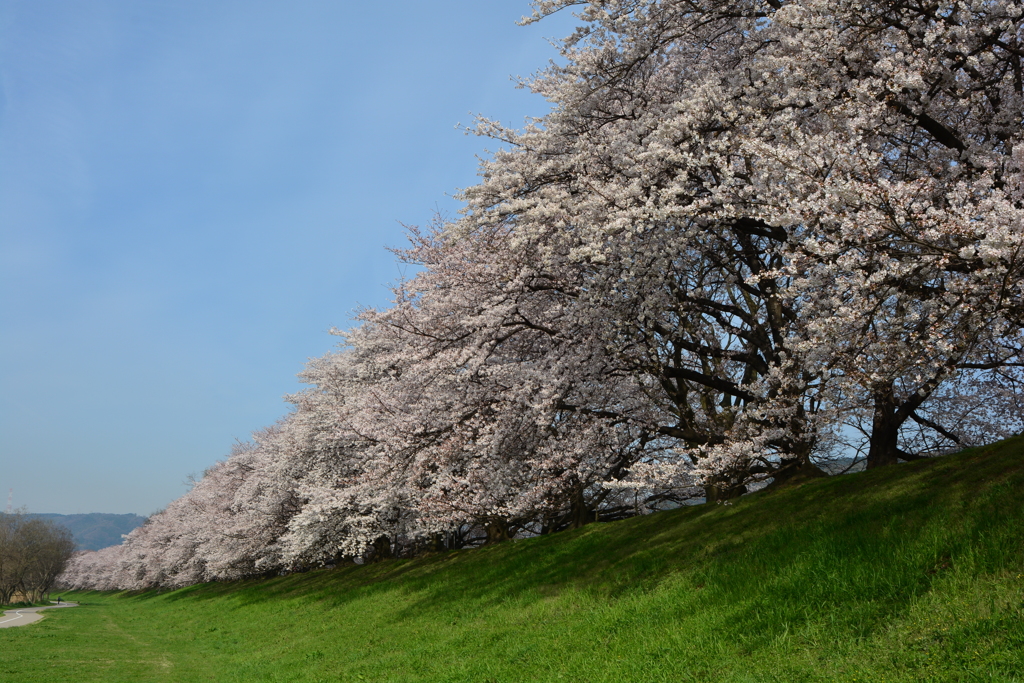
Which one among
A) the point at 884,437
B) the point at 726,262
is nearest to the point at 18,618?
the point at 726,262

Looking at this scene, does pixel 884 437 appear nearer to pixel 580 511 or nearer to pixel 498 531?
pixel 580 511

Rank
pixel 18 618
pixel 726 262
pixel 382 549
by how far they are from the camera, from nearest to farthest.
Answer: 1. pixel 726 262
2. pixel 382 549
3. pixel 18 618

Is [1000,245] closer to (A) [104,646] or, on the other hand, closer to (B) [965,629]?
(B) [965,629]

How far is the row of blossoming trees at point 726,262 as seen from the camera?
9.48m

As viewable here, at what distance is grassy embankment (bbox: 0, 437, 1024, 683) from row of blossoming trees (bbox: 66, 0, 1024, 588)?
60.5 inches

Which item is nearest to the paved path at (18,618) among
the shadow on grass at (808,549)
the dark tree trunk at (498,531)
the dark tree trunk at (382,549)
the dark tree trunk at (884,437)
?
the dark tree trunk at (382,549)

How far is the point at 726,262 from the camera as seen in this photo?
16.0 metres

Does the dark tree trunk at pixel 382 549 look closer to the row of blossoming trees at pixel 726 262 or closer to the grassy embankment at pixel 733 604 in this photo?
the row of blossoming trees at pixel 726 262

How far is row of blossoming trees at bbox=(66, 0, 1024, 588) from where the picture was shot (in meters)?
9.48

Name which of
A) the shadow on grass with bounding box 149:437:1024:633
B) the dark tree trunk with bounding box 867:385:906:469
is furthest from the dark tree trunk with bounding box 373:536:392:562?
the dark tree trunk with bounding box 867:385:906:469

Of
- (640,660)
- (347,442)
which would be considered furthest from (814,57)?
(347,442)

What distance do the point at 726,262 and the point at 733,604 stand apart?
8.59 meters

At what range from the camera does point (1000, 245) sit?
23.8 feet

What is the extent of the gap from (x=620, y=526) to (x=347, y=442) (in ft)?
45.4
